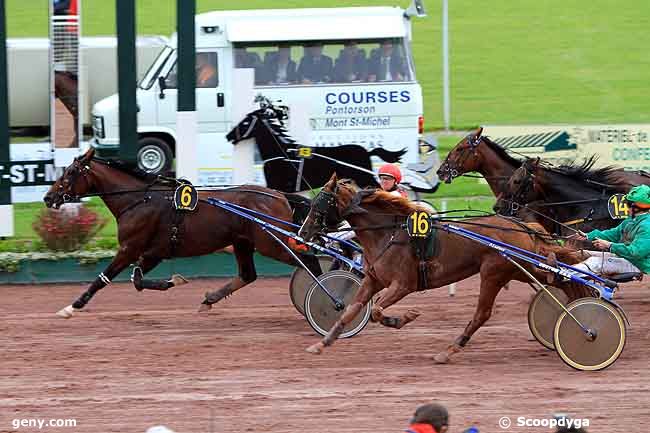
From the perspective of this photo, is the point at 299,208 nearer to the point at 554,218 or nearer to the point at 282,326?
the point at 282,326

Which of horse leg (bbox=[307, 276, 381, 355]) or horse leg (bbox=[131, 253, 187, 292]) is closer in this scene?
horse leg (bbox=[307, 276, 381, 355])

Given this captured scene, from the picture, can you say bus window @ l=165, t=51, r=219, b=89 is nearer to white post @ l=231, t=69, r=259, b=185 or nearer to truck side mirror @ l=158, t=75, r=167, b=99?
truck side mirror @ l=158, t=75, r=167, b=99

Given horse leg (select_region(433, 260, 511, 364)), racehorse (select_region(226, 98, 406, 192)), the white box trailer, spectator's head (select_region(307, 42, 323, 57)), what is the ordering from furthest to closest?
the white box trailer < spectator's head (select_region(307, 42, 323, 57)) < racehorse (select_region(226, 98, 406, 192)) < horse leg (select_region(433, 260, 511, 364))

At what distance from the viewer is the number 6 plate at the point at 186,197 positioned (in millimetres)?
9961

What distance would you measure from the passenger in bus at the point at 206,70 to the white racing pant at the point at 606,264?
9449 millimetres

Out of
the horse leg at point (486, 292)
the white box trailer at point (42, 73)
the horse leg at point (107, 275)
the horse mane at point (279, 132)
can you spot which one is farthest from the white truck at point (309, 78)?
the horse leg at point (486, 292)

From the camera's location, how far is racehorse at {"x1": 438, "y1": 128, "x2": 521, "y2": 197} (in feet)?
36.6

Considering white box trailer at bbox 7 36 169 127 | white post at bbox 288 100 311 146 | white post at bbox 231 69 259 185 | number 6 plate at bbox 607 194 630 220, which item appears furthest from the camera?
white box trailer at bbox 7 36 169 127

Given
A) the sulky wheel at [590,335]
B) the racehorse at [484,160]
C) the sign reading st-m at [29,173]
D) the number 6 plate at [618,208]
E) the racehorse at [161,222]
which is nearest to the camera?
the sulky wheel at [590,335]

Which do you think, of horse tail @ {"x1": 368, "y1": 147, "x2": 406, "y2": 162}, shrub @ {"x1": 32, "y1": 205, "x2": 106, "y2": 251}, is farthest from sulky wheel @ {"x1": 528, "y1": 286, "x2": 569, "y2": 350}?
horse tail @ {"x1": 368, "y1": 147, "x2": 406, "y2": 162}

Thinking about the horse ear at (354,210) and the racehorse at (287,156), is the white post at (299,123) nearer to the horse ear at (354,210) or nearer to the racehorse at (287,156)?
the racehorse at (287,156)

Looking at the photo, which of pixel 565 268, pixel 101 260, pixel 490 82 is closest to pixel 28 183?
pixel 101 260

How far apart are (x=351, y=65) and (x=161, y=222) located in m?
7.57

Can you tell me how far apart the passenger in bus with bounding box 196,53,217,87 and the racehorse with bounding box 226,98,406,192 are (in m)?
2.86
